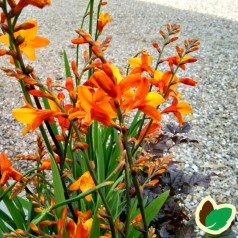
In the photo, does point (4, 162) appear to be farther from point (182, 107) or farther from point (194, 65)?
point (194, 65)

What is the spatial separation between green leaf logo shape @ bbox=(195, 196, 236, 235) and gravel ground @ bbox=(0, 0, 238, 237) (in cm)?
125

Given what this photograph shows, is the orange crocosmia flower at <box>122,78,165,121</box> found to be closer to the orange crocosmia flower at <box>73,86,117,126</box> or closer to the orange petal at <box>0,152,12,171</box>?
the orange crocosmia flower at <box>73,86,117,126</box>

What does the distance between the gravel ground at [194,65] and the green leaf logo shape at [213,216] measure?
4.12ft

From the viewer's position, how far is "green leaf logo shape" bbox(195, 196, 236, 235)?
873mm

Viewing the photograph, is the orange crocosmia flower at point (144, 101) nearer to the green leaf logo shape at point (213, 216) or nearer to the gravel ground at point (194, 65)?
the green leaf logo shape at point (213, 216)

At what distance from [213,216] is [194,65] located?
415 cm

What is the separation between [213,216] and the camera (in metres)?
0.89

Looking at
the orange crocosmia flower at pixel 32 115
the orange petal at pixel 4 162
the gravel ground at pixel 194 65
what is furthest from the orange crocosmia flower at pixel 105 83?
the gravel ground at pixel 194 65

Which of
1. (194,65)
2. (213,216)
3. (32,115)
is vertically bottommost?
(213,216)

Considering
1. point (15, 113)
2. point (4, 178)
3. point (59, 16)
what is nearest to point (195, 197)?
point (4, 178)

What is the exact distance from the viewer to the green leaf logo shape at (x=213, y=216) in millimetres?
873

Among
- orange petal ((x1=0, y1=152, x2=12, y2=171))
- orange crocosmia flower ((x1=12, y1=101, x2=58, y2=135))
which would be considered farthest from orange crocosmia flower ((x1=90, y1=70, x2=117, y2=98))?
orange petal ((x1=0, y1=152, x2=12, y2=171))

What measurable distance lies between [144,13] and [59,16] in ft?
4.73

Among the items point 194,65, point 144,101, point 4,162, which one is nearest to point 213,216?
point 144,101
